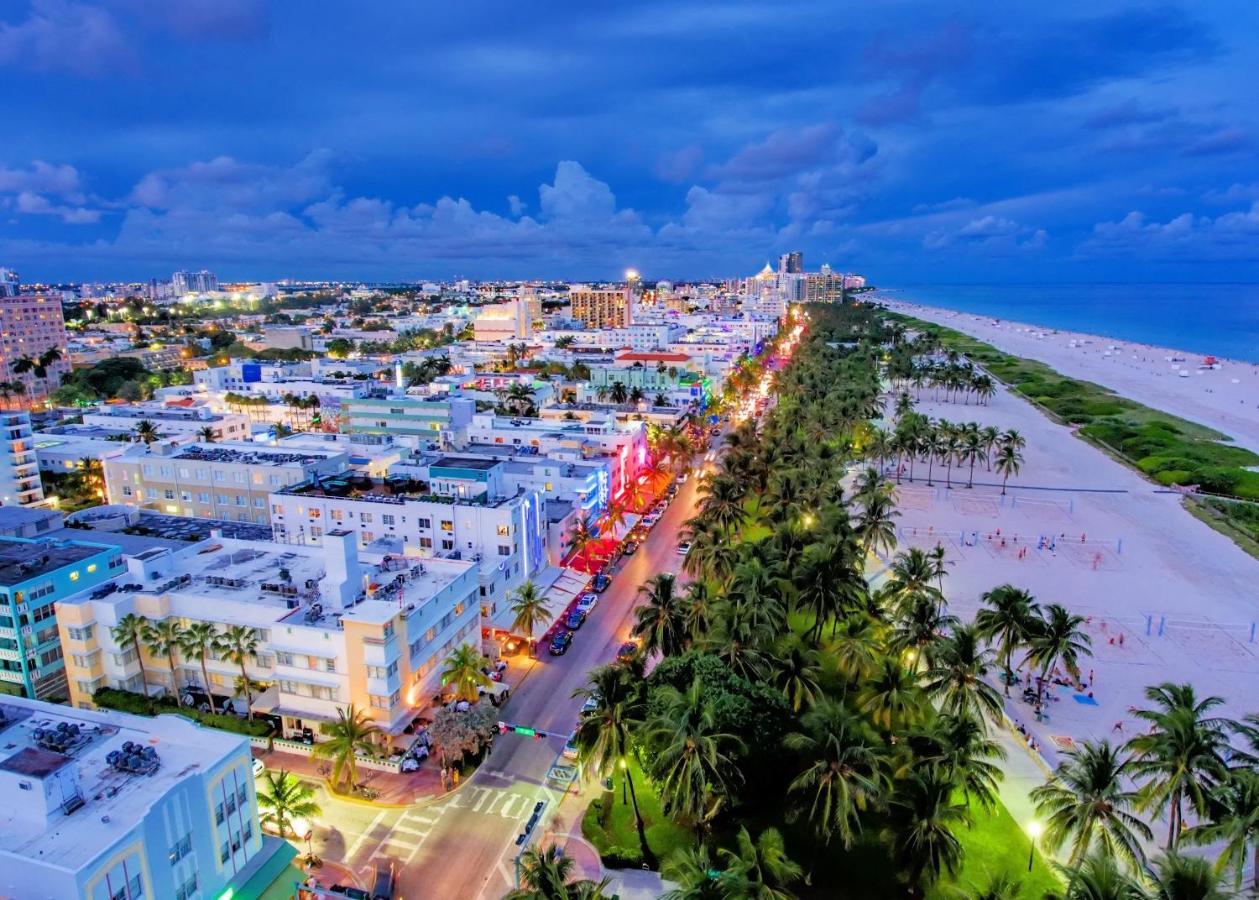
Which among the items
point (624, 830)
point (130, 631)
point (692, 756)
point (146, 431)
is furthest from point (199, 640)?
point (146, 431)

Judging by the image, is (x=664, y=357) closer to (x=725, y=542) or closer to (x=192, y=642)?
(x=725, y=542)

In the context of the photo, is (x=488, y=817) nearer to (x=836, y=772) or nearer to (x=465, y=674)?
(x=465, y=674)

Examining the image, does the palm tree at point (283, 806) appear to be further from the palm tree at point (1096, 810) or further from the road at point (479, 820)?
the palm tree at point (1096, 810)

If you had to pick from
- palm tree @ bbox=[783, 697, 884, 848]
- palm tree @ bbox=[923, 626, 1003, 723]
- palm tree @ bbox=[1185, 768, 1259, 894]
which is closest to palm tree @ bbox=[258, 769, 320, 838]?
palm tree @ bbox=[783, 697, 884, 848]

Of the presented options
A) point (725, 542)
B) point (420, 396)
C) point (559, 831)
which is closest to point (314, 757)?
point (559, 831)

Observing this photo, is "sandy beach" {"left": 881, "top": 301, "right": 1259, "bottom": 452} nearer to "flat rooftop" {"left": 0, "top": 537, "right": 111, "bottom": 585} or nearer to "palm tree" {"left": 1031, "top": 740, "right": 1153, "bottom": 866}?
"palm tree" {"left": 1031, "top": 740, "right": 1153, "bottom": 866}

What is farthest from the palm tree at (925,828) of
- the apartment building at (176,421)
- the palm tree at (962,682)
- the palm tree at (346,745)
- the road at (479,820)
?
the apartment building at (176,421)
